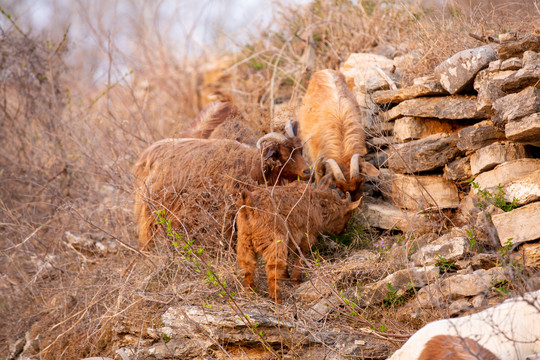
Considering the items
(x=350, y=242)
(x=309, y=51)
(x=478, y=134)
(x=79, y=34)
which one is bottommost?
(x=350, y=242)

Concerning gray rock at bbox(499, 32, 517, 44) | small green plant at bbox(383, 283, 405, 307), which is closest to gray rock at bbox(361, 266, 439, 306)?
small green plant at bbox(383, 283, 405, 307)

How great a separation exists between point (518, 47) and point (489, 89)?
587 mm

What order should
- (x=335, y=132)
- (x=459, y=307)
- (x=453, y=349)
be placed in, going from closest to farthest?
1. (x=453, y=349)
2. (x=459, y=307)
3. (x=335, y=132)

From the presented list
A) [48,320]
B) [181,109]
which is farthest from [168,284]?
[181,109]

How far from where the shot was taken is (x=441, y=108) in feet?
21.3

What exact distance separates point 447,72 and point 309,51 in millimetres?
4612

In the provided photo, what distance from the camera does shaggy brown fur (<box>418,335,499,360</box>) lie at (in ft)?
10.8

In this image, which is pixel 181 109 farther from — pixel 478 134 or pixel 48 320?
pixel 478 134

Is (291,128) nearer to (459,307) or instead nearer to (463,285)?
(463,285)

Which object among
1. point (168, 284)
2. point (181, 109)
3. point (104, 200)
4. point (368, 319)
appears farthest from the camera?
point (181, 109)

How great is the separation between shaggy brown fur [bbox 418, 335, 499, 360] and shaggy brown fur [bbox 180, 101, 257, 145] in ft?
14.7

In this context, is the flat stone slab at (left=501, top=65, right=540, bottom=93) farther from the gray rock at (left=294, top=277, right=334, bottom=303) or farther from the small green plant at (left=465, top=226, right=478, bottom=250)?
the gray rock at (left=294, top=277, right=334, bottom=303)

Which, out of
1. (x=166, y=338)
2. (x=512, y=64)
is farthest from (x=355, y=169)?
(x=166, y=338)

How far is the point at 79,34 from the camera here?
12.9m
